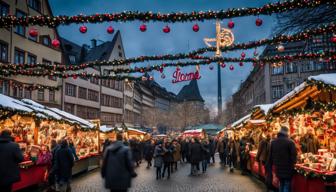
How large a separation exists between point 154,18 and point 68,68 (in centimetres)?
676

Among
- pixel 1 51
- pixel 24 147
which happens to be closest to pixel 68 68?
pixel 24 147

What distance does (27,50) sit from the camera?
3553 centimetres

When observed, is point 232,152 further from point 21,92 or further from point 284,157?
point 21,92

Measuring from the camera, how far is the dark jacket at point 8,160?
27.4ft

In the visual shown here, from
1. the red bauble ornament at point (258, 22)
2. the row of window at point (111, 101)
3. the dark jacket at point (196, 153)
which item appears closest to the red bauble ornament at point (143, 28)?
the red bauble ornament at point (258, 22)

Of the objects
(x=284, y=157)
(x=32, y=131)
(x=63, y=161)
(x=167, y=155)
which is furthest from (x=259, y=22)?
(x=32, y=131)

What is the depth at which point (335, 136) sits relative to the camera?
13.1 meters

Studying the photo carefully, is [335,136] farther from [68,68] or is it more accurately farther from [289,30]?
[68,68]

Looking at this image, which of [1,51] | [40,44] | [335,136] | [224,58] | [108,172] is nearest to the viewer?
[108,172]

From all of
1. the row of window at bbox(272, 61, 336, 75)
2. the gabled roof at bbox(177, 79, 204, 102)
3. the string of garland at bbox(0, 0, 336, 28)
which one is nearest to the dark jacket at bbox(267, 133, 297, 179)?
the string of garland at bbox(0, 0, 336, 28)

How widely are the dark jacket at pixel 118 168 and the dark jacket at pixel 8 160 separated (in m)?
1.96

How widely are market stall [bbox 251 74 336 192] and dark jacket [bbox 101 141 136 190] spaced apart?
13.5 ft

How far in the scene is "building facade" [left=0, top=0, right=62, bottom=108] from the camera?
31844 mm

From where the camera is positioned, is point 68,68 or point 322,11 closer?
point 322,11
